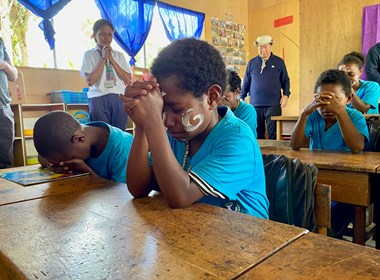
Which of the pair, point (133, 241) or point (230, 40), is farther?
point (230, 40)

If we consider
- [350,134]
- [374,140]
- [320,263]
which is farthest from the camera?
[374,140]

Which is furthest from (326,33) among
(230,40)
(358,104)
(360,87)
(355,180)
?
(355,180)

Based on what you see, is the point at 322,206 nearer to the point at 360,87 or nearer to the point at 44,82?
the point at 360,87

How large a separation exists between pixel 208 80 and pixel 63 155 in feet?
2.39

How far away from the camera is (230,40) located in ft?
22.4

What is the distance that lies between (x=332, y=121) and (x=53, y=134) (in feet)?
5.56

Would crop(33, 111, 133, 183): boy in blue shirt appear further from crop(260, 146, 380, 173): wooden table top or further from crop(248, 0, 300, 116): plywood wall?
crop(248, 0, 300, 116): plywood wall

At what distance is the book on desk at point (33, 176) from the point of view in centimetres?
125

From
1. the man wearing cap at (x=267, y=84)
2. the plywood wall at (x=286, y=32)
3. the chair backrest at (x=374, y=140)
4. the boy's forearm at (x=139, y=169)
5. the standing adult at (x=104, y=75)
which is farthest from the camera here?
the plywood wall at (x=286, y=32)

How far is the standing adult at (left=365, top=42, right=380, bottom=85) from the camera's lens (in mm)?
4459

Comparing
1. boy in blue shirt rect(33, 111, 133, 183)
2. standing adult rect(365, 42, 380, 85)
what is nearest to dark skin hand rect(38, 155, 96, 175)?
boy in blue shirt rect(33, 111, 133, 183)

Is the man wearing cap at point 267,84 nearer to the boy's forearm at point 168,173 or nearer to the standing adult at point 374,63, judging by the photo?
the standing adult at point 374,63

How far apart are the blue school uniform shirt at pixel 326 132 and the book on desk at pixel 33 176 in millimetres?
1558

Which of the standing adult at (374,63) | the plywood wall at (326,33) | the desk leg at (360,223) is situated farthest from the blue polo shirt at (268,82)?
the desk leg at (360,223)
